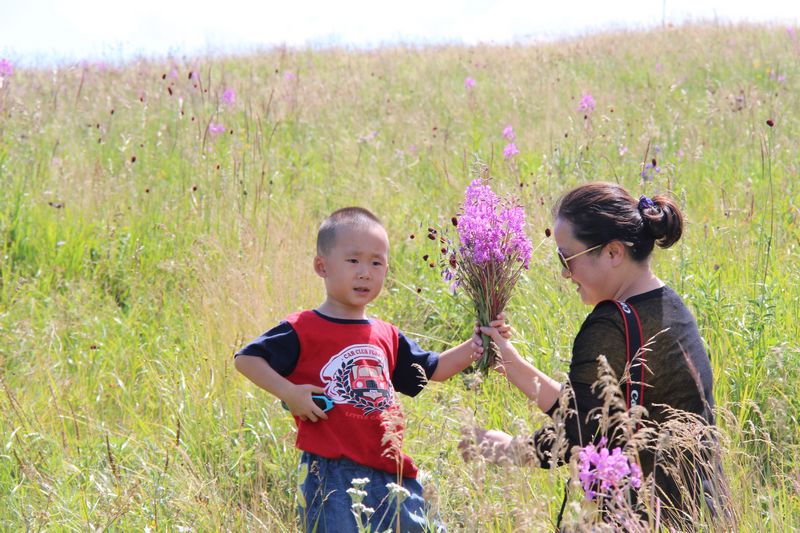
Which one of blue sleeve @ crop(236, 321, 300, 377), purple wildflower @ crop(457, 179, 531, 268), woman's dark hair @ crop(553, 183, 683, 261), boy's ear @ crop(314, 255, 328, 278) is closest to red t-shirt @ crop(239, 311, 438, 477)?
blue sleeve @ crop(236, 321, 300, 377)

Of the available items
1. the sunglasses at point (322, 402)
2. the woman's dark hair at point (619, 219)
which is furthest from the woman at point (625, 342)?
the sunglasses at point (322, 402)

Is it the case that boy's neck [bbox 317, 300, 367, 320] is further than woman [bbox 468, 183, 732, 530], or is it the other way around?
boy's neck [bbox 317, 300, 367, 320]

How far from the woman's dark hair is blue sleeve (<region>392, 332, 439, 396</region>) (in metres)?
0.70

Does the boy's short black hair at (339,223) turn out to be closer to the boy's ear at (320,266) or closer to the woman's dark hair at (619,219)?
the boy's ear at (320,266)

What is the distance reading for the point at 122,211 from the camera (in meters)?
5.94

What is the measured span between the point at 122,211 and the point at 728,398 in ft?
13.7

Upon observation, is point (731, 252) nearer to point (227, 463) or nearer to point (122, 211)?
point (227, 463)

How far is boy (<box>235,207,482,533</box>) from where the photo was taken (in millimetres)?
2633

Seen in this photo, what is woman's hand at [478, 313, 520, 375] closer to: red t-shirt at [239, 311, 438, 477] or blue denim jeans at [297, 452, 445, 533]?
red t-shirt at [239, 311, 438, 477]

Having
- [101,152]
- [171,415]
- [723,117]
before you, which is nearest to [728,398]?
[171,415]

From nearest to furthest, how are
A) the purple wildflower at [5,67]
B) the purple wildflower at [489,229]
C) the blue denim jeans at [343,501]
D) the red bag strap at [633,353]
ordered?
the red bag strap at [633,353]
the purple wildflower at [489,229]
the blue denim jeans at [343,501]
the purple wildflower at [5,67]

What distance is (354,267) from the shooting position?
2770mm

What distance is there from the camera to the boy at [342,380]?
104 inches

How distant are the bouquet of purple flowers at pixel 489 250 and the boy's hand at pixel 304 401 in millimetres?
513
